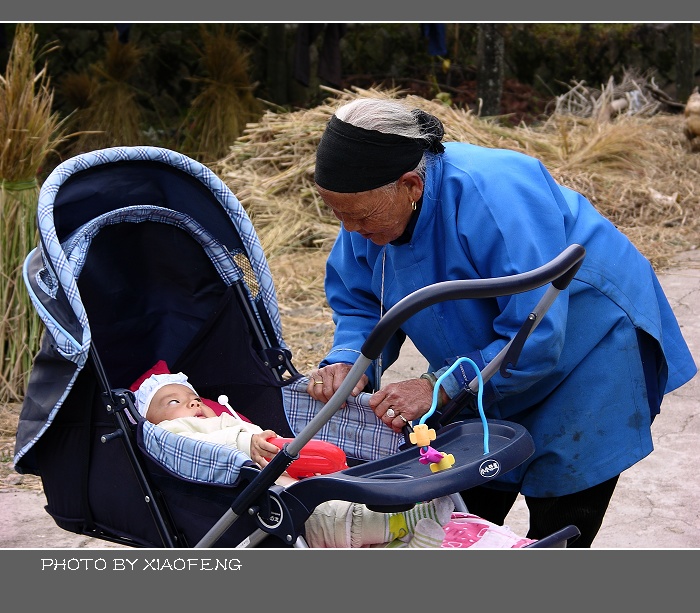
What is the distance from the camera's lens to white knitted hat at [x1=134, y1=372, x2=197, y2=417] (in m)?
2.77

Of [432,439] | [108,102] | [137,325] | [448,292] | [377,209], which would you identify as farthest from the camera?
[108,102]

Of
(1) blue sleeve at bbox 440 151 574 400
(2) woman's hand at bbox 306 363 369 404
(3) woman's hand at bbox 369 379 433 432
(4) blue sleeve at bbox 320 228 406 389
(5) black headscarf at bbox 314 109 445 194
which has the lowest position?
(2) woman's hand at bbox 306 363 369 404

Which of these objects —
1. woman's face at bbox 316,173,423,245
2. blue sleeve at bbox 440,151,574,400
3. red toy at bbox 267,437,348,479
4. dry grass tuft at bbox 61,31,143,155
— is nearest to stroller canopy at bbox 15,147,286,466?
red toy at bbox 267,437,348,479

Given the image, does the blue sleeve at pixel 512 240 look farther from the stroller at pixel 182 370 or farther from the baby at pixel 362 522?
the baby at pixel 362 522

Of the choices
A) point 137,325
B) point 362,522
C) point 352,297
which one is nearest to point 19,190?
point 137,325

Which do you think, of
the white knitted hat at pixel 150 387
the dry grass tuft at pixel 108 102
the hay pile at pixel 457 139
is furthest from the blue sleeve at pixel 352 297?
the dry grass tuft at pixel 108 102

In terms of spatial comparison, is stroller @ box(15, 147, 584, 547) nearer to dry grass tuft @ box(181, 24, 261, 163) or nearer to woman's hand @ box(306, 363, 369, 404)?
woman's hand @ box(306, 363, 369, 404)

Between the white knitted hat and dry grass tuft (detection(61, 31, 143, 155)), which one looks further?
dry grass tuft (detection(61, 31, 143, 155))

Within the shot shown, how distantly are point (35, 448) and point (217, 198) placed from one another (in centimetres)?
86

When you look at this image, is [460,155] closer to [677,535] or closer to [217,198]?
[217,198]

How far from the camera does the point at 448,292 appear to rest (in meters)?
1.74

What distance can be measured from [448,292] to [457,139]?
5169mm

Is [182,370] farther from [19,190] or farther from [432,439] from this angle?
[19,190]

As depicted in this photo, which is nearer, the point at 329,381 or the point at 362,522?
the point at 362,522
